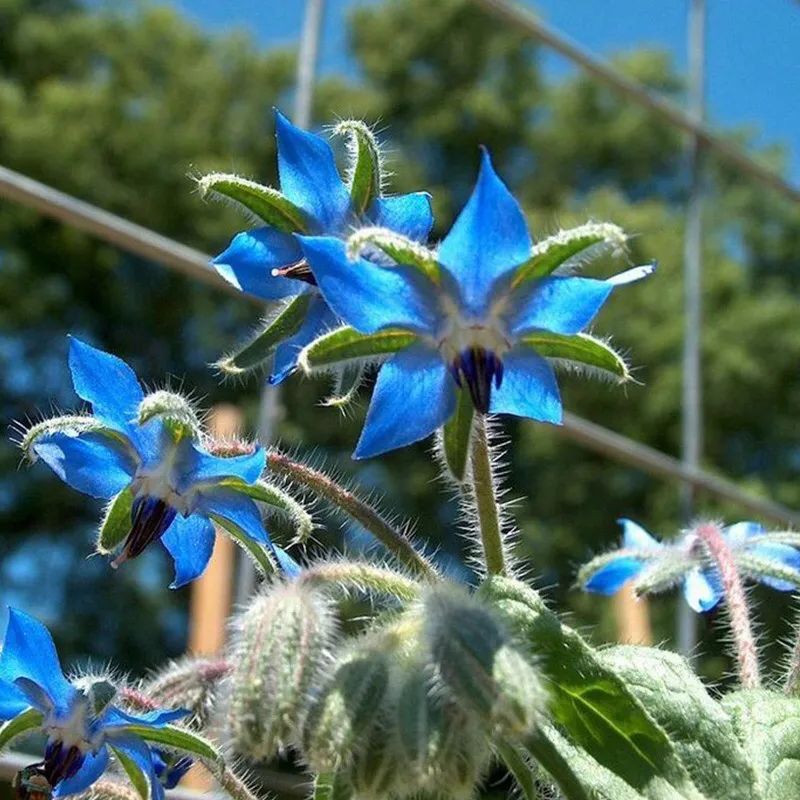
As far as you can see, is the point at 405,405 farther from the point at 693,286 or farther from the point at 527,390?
the point at 693,286

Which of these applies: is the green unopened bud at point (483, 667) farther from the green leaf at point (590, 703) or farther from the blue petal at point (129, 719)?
the blue petal at point (129, 719)

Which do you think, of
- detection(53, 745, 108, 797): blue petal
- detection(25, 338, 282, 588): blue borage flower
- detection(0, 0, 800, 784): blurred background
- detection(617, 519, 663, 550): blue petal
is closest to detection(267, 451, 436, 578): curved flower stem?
detection(25, 338, 282, 588): blue borage flower


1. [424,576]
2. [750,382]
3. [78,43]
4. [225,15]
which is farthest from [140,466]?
[78,43]

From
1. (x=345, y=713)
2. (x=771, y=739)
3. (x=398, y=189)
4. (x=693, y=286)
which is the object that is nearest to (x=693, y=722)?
(x=771, y=739)

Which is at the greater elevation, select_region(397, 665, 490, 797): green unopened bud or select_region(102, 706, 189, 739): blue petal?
select_region(397, 665, 490, 797): green unopened bud

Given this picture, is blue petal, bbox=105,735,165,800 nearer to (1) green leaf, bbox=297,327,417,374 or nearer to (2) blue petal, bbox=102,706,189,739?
(2) blue petal, bbox=102,706,189,739

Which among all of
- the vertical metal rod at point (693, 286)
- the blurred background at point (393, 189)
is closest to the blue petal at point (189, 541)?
the vertical metal rod at point (693, 286)
